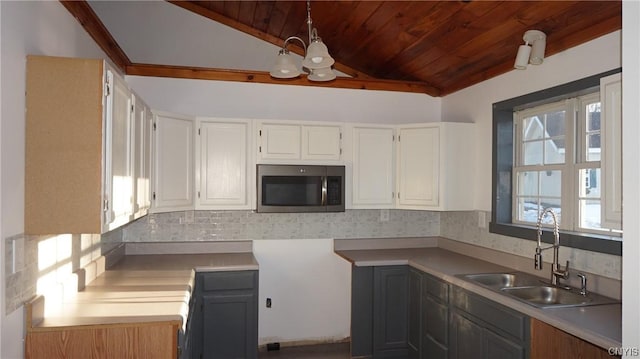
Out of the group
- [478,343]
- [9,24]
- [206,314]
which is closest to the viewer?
[9,24]

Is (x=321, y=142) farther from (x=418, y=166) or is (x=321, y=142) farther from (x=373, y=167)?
(x=418, y=166)

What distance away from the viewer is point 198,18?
3916 mm

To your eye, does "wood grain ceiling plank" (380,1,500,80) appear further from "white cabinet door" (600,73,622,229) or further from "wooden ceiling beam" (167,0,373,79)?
"white cabinet door" (600,73,622,229)

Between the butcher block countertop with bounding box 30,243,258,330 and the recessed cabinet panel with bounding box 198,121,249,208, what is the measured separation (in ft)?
1.56

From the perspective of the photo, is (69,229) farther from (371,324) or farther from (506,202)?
(506,202)

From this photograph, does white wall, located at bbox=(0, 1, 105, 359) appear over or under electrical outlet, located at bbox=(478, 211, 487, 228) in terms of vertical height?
over

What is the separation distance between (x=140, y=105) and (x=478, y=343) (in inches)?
93.1

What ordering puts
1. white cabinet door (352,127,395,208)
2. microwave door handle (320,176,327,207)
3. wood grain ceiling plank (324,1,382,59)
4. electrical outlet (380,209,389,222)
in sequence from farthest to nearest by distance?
1. electrical outlet (380,209,389,222)
2. white cabinet door (352,127,395,208)
3. microwave door handle (320,176,327,207)
4. wood grain ceiling plank (324,1,382,59)

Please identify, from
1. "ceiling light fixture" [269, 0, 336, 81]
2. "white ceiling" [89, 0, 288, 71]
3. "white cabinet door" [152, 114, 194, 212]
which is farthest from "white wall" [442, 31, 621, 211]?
"white cabinet door" [152, 114, 194, 212]

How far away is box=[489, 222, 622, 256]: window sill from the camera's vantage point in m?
2.34

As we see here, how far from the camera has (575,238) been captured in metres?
2.58

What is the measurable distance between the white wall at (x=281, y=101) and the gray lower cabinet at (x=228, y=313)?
1.38 meters

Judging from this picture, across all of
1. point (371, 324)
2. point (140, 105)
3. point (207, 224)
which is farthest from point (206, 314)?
point (140, 105)

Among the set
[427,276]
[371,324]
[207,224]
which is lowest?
[371,324]
